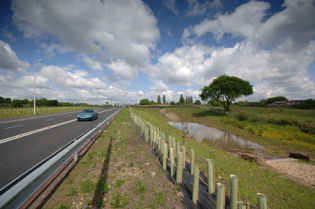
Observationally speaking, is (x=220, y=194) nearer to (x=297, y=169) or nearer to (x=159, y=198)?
(x=159, y=198)

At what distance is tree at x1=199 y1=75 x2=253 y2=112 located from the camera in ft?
93.4

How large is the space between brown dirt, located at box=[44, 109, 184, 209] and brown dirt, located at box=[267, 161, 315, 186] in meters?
6.48

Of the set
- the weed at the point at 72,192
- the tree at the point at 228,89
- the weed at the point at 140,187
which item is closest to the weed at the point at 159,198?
the weed at the point at 140,187

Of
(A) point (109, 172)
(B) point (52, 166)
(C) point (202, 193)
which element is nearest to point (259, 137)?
(C) point (202, 193)

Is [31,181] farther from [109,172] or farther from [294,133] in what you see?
[294,133]

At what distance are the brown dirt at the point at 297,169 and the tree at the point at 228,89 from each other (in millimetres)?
22909

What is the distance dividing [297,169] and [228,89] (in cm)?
2491

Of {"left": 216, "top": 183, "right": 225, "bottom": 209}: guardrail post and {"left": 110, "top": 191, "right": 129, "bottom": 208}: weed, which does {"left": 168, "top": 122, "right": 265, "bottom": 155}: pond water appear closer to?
{"left": 110, "top": 191, "right": 129, "bottom": 208}: weed

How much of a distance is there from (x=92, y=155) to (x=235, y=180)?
219 inches

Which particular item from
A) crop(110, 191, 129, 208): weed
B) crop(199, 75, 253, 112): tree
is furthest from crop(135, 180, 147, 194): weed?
crop(199, 75, 253, 112): tree

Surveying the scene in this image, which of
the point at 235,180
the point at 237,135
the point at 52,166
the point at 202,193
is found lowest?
the point at 237,135

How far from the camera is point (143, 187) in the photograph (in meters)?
3.52

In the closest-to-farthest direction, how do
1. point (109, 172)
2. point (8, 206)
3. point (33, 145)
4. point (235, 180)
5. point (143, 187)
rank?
1. point (8, 206)
2. point (235, 180)
3. point (143, 187)
4. point (109, 172)
5. point (33, 145)

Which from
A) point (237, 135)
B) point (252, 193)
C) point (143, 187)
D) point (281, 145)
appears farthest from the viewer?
point (237, 135)
